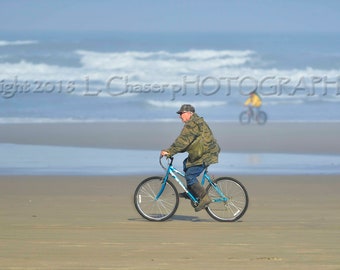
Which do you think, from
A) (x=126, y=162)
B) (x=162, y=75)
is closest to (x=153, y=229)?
(x=126, y=162)

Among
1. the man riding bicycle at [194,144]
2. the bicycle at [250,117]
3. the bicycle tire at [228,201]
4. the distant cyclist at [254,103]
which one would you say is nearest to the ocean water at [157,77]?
the distant cyclist at [254,103]

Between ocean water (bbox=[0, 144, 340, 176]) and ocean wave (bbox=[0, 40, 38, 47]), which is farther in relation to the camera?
ocean wave (bbox=[0, 40, 38, 47])

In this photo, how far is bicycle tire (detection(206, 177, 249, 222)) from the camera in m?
14.1

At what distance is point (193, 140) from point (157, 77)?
35090mm

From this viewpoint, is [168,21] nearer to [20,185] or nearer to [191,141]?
[20,185]

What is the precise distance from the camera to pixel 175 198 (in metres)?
14.2

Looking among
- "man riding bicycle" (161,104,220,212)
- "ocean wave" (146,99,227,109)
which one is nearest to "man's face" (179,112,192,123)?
"man riding bicycle" (161,104,220,212)

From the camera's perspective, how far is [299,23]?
203ft

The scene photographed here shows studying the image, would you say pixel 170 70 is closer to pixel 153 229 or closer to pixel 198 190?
pixel 198 190

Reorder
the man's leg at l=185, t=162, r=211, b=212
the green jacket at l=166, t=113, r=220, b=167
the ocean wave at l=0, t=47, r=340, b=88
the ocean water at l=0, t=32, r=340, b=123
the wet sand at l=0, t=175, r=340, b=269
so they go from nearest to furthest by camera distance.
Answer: the wet sand at l=0, t=175, r=340, b=269
the green jacket at l=166, t=113, r=220, b=167
the man's leg at l=185, t=162, r=211, b=212
the ocean water at l=0, t=32, r=340, b=123
the ocean wave at l=0, t=47, r=340, b=88

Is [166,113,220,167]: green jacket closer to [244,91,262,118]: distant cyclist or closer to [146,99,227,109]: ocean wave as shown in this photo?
[244,91,262,118]: distant cyclist

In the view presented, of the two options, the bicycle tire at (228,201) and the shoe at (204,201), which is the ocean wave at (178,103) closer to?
the bicycle tire at (228,201)

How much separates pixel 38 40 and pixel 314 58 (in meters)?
12.9

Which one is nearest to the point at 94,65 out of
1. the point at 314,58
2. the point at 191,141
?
the point at 314,58
